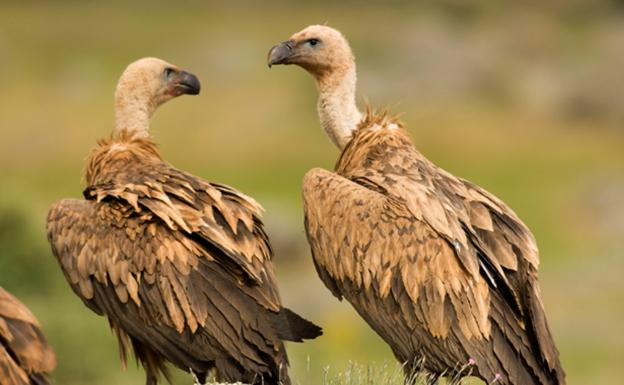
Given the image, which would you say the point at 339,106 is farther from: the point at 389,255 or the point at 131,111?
the point at 389,255

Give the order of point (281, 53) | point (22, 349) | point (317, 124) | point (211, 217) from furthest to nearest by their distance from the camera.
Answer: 1. point (317, 124)
2. point (281, 53)
3. point (211, 217)
4. point (22, 349)

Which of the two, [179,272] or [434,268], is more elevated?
[434,268]

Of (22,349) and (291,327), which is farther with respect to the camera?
(291,327)

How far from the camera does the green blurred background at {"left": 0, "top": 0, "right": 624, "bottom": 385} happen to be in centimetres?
2289

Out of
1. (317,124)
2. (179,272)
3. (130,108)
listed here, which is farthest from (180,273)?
(317,124)

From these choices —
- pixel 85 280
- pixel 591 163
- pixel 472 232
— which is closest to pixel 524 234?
pixel 472 232

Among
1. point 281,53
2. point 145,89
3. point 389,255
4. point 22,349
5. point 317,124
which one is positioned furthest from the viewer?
point 317,124

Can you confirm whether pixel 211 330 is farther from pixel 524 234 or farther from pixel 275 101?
pixel 275 101

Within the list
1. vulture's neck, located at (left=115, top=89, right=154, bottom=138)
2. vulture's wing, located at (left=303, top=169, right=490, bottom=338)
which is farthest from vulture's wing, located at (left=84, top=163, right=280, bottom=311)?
vulture's neck, located at (left=115, top=89, right=154, bottom=138)

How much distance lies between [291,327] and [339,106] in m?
2.05

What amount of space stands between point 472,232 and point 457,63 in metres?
38.4

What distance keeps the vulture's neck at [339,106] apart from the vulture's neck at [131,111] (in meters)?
1.17

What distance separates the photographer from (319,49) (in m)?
11.3

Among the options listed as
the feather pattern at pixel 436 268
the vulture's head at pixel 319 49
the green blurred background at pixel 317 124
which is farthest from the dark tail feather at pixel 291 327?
the green blurred background at pixel 317 124
